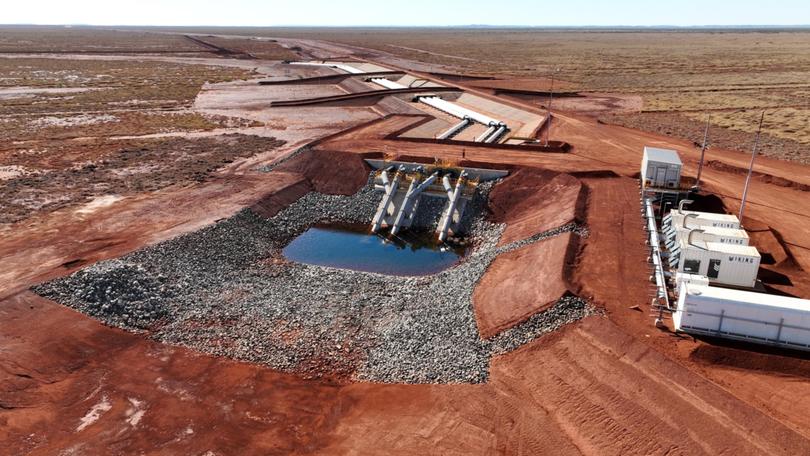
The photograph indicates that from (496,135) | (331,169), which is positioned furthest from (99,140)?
(496,135)

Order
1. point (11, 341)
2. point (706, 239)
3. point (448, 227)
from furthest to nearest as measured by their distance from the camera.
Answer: point (448, 227), point (706, 239), point (11, 341)

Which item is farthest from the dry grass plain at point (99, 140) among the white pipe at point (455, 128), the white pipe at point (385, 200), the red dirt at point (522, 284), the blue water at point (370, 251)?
the red dirt at point (522, 284)

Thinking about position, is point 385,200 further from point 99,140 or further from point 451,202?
point 99,140

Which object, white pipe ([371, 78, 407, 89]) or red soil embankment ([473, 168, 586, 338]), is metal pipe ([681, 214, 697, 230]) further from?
white pipe ([371, 78, 407, 89])

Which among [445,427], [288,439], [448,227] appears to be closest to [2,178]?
[448,227]

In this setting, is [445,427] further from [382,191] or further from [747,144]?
[747,144]

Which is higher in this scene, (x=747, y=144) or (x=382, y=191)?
(x=747, y=144)

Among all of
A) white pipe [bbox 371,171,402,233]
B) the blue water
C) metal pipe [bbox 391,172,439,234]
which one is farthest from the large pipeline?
the blue water
